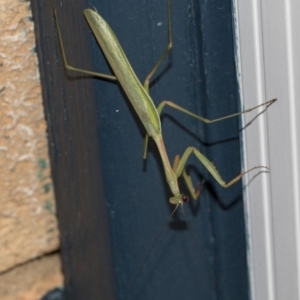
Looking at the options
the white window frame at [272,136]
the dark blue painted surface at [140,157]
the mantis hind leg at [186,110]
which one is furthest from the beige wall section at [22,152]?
the white window frame at [272,136]

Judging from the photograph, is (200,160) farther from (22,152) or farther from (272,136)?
(22,152)

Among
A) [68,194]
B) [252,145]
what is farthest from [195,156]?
[68,194]

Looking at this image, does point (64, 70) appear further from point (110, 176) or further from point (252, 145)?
point (252, 145)

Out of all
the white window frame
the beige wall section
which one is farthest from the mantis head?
the beige wall section

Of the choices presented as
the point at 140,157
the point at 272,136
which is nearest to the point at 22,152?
the point at 140,157

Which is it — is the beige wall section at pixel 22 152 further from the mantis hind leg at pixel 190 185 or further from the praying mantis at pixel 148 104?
the mantis hind leg at pixel 190 185
